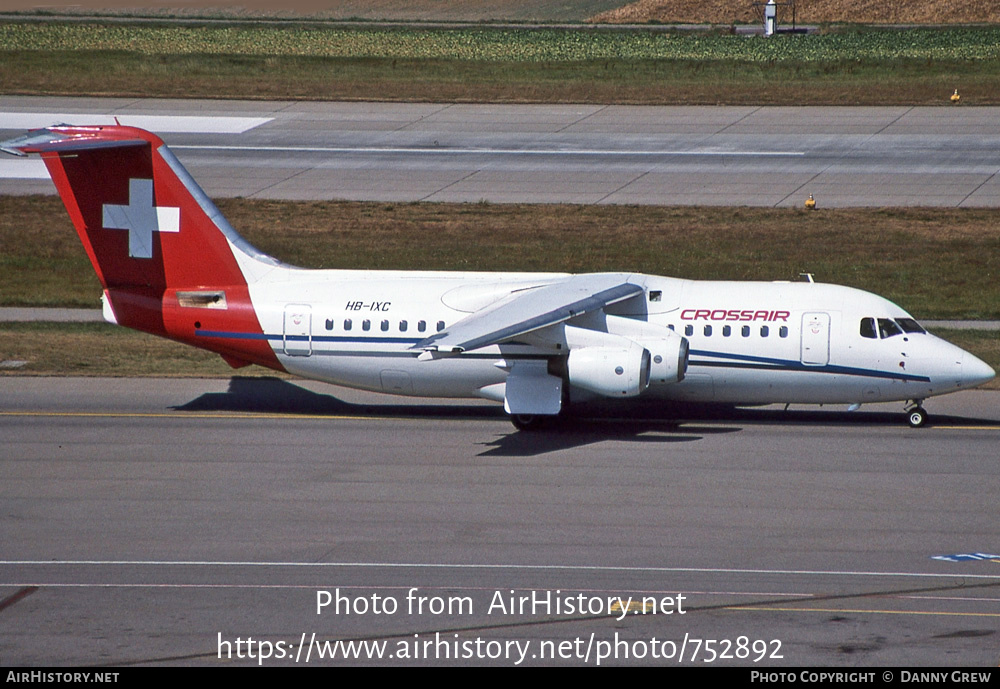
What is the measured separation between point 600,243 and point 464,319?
1603 centimetres

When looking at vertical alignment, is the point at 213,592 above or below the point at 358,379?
below

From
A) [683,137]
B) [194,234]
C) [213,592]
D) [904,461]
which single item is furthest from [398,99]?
[213,592]

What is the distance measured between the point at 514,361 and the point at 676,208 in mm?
20297

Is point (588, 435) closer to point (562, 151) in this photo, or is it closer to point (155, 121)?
point (562, 151)

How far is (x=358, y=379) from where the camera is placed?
25.9 meters

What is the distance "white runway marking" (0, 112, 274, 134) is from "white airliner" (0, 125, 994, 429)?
27873 millimetres

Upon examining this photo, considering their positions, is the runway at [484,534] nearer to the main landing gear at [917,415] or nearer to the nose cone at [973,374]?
the main landing gear at [917,415]

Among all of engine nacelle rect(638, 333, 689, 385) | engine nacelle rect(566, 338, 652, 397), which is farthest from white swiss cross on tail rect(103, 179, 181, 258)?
engine nacelle rect(638, 333, 689, 385)

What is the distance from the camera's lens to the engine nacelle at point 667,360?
24.2m

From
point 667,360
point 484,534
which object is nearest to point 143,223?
point 667,360

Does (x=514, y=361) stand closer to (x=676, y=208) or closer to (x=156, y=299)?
(x=156, y=299)

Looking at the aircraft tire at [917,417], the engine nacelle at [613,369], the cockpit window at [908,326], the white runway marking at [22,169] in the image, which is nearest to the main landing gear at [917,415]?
the aircraft tire at [917,417]

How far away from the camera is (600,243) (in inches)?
1606

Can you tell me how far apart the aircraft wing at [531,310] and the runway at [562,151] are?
766 inches
